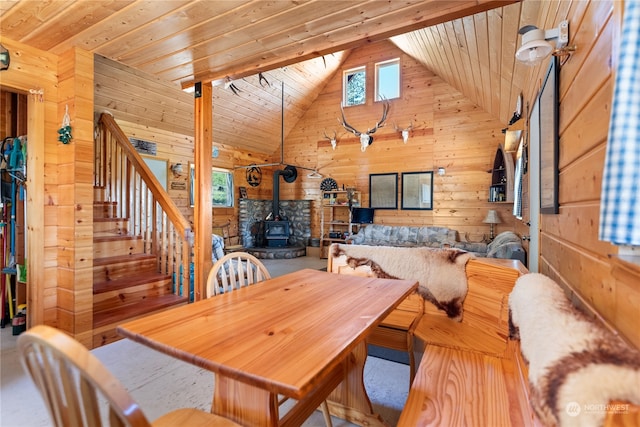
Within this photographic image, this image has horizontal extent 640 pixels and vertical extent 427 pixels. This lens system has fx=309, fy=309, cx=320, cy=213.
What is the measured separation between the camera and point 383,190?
7.29 metres

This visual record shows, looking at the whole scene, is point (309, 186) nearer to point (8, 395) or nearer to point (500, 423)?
point (8, 395)

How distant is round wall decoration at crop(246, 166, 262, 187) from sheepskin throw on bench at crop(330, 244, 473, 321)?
603 cm

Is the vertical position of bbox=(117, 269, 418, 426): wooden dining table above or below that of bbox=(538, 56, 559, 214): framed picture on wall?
below

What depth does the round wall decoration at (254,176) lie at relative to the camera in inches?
313

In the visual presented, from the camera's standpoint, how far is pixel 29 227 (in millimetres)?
2625

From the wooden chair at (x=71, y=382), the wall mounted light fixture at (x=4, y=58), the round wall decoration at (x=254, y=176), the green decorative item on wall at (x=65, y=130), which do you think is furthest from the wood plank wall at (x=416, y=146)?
the wooden chair at (x=71, y=382)

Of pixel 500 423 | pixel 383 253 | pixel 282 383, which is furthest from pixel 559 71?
pixel 282 383

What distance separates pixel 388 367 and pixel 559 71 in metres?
2.25

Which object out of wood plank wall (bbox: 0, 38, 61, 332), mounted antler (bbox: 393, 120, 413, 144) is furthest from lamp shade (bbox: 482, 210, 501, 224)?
wood plank wall (bbox: 0, 38, 61, 332)

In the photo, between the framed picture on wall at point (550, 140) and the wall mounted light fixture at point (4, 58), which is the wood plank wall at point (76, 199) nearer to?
the wall mounted light fixture at point (4, 58)

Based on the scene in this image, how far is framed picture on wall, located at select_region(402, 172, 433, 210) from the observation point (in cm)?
680

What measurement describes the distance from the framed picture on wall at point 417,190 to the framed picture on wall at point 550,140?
4800 mm

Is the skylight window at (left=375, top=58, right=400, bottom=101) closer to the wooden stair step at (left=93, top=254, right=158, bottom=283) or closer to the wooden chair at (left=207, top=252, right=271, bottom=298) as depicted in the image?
the wooden stair step at (left=93, top=254, right=158, bottom=283)

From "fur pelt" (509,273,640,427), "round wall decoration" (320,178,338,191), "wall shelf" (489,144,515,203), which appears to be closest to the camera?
"fur pelt" (509,273,640,427)
